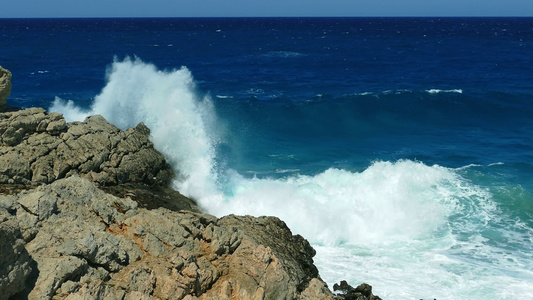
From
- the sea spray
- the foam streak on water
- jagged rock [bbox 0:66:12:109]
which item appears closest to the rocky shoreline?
jagged rock [bbox 0:66:12:109]

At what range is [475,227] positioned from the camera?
19.7 metres

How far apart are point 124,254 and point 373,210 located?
12.9 m

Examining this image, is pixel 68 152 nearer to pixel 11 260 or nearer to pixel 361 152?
pixel 11 260

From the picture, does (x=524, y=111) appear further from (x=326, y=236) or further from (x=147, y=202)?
(x=147, y=202)

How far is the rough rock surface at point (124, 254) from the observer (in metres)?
8.61

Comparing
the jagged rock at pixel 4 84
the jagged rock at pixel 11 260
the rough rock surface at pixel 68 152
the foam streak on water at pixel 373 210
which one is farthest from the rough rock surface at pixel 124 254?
the jagged rock at pixel 4 84

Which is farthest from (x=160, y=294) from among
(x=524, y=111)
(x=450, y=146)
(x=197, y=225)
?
(x=524, y=111)

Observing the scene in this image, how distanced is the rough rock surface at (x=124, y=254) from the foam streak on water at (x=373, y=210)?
477 centimetres

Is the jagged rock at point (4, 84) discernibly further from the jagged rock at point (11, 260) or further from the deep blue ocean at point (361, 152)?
the jagged rock at point (11, 260)

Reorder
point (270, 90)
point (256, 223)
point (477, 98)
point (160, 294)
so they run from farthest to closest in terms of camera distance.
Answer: point (270, 90), point (477, 98), point (256, 223), point (160, 294)

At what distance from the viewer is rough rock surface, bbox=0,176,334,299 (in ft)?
28.2

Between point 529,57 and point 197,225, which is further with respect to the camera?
point 529,57

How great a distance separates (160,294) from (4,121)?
366 inches

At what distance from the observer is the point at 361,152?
30.3 metres
